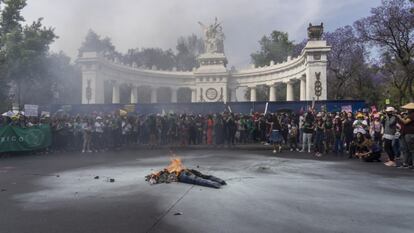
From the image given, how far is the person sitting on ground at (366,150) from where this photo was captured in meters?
13.6

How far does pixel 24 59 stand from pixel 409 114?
28.9m

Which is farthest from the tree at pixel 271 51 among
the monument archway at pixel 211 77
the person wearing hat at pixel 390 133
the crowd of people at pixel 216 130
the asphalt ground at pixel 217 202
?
the asphalt ground at pixel 217 202

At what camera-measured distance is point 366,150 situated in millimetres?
14398

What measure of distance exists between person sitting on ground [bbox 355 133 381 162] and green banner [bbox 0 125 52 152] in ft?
48.1

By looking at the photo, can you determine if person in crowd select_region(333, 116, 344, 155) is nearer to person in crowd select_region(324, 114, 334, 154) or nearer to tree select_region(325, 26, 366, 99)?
person in crowd select_region(324, 114, 334, 154)

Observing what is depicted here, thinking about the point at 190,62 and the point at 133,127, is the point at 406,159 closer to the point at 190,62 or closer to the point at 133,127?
the point at 133,127

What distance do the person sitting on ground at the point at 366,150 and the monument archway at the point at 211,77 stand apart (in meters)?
23.5

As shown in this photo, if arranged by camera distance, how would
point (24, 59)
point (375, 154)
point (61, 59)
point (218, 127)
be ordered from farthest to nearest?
point (61, 59) → point (24, 59) → point (218, 127) → point (375, 154)

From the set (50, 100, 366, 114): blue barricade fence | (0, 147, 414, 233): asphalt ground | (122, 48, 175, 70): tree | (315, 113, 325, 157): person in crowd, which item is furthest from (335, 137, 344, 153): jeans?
(122, 48, 175, 70): tree

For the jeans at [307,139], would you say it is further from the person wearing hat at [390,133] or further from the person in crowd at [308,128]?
the person wearing hat at [390,133]

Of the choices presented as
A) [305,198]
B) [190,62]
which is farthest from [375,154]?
[190,62]

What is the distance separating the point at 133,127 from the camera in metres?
21.1

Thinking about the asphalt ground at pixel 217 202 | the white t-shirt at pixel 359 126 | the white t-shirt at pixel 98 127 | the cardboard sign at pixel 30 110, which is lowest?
the asphalt ground at pixel 217 202

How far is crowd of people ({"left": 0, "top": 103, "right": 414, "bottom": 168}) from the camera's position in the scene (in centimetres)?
1648
